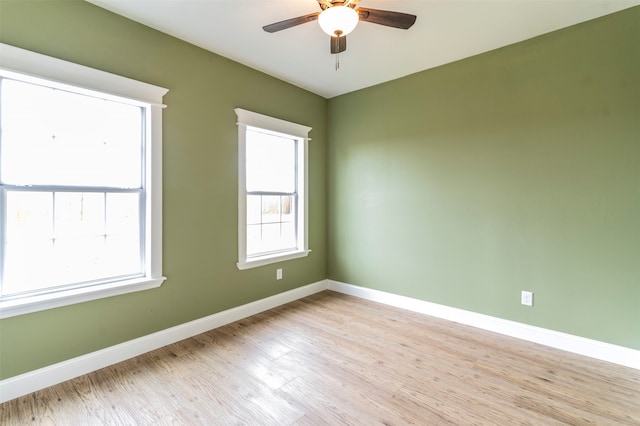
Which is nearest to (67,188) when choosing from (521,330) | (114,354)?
(114,354)

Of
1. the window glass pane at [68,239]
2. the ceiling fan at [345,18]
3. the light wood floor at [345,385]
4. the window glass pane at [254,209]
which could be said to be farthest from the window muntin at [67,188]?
the ceiling fan at [345,18]

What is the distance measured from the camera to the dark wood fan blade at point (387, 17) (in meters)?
1.78

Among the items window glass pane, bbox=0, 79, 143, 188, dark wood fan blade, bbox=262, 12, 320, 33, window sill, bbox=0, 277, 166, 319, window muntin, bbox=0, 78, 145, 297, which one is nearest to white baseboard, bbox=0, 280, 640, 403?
window sill, bbox=0, 277, 166, 319

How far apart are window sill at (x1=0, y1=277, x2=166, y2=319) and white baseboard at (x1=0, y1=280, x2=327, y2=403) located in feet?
1.40

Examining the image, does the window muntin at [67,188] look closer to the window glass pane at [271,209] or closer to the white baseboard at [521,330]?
the window glass pane at [271,209]

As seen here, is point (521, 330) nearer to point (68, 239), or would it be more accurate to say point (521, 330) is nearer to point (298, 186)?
point (298, 186)

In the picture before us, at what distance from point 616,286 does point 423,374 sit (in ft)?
5.74

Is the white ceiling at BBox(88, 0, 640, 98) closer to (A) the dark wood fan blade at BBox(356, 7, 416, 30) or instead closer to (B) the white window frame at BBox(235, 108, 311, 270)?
(A) the dark wood fan blade at BBox(356, 7, 416, 30)

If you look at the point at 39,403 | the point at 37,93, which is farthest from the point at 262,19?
the point at 39,403

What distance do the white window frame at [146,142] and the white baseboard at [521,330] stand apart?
8.56 ft

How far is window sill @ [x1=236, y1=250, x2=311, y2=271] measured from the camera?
3182 millimetres

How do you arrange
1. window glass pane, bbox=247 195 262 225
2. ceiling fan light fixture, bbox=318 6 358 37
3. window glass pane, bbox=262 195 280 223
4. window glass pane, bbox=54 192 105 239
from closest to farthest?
ceiling fan light fixture, bbox=318 6 358 37, window glass pane, bbox=54 192 105 239, window glass pane, bbox=247 195 262 225, window glass pane, bbox=262 195 280 223

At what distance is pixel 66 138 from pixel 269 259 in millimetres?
2140

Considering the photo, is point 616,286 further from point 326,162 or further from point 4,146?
point 4,146
